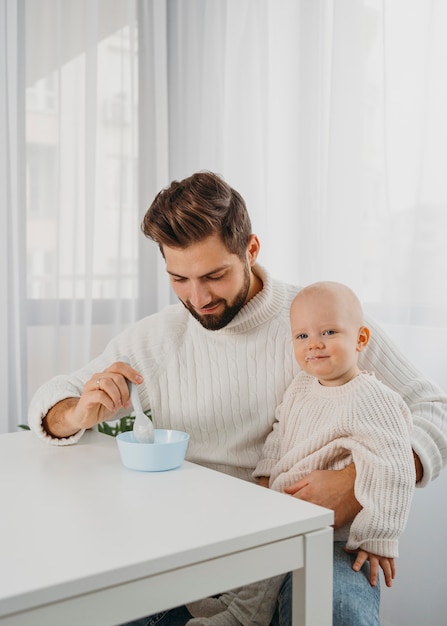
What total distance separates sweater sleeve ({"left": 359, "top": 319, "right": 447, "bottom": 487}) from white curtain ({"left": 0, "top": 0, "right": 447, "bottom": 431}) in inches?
18.6

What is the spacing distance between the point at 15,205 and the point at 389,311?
133 cm

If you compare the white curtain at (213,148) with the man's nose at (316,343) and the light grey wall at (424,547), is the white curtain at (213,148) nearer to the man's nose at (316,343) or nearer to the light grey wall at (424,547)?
the light grey wall at (424,547)

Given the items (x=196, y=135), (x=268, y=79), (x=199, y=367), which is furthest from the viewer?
(x=196, y=135)

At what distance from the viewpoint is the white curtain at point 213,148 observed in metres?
1.87

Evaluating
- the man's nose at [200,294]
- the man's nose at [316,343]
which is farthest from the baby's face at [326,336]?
the man's nose at [200,294]

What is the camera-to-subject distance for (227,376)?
1.48 meters

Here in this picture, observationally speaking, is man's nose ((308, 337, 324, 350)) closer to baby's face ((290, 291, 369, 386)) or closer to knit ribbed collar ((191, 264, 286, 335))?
baby's face ((290, 291, 369, 386))

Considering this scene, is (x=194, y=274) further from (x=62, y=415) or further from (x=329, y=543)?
(x=329, y=543)

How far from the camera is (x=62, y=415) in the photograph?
4.30ft

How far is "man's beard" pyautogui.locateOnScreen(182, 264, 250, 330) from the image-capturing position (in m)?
1.44

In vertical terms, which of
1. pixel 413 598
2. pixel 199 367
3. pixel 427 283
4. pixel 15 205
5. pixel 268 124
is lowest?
pixel 413 598

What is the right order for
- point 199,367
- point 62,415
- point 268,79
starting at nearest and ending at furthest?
point 62,415 → point 199,367 → point 268,79

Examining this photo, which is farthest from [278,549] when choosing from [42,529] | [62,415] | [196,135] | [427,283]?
[196,135]

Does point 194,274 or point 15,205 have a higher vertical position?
point 15,205
